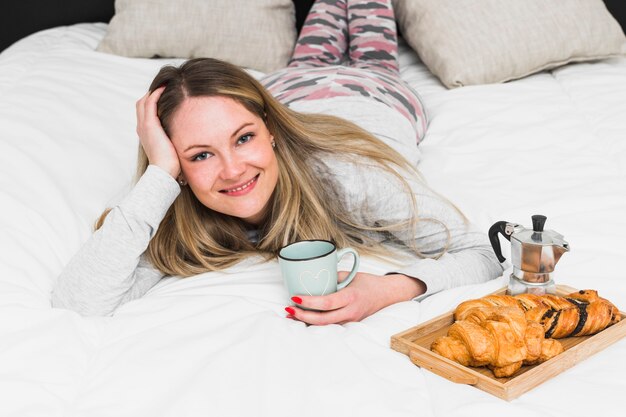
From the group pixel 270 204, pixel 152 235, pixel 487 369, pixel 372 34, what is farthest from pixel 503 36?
pixel 487 369

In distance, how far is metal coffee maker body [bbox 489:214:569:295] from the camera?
0.98m

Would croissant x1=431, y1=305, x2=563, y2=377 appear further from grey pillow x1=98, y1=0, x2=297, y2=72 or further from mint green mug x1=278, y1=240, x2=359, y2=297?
grey pillow x1=98, y1=0, x2=297, y2=72

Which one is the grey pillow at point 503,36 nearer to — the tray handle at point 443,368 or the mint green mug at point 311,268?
the mint green mug at point 311,268

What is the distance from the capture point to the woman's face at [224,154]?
1146 millimetres

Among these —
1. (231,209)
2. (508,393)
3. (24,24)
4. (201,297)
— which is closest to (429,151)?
(231,209)

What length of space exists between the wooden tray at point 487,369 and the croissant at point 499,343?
0.04 ft

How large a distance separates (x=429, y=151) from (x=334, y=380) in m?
0.98

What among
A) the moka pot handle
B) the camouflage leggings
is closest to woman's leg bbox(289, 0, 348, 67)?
the camouflage leggings

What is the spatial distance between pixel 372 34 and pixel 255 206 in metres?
1.15

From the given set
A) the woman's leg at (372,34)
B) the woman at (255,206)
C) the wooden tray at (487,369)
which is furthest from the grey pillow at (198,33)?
the wooden tray at (487,369)

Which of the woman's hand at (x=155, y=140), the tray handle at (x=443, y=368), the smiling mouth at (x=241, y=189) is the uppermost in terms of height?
the woman's hand at (x=155, y=140)

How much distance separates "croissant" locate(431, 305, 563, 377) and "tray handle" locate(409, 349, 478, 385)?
0.06 feet

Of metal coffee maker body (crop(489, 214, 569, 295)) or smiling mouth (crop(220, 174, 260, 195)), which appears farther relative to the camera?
smiling mouth (crop(220, 174, 260, 195))

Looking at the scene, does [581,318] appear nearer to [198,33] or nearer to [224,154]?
[224,154]
